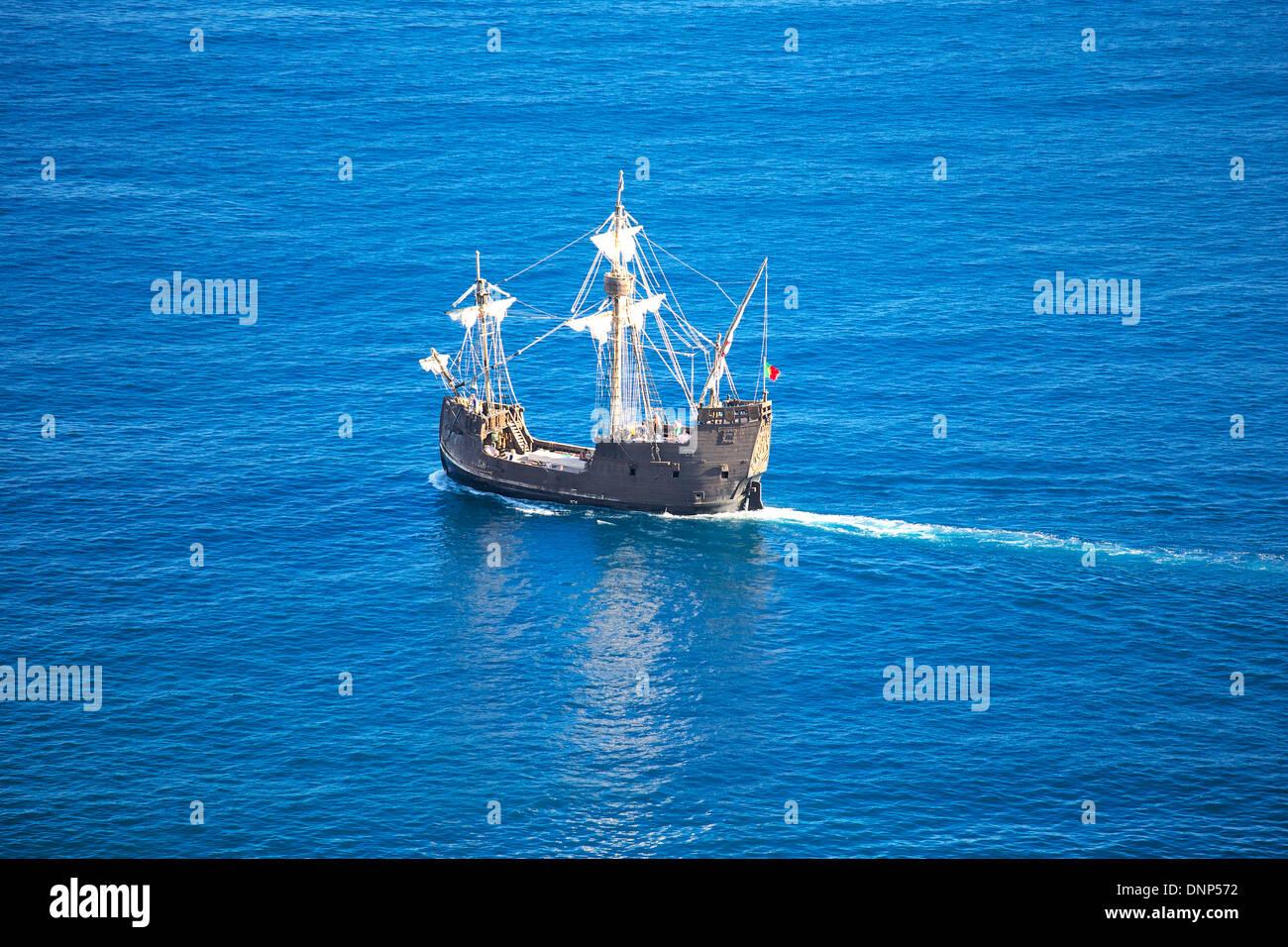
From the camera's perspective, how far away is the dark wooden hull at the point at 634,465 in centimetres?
15550

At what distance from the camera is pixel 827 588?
14762 cm

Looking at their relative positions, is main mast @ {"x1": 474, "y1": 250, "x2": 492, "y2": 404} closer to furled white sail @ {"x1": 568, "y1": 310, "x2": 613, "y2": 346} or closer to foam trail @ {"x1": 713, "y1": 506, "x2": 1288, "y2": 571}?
furled white sail @ {"x1": 568, "y1": 310, "x2": 613, "y2": 346}

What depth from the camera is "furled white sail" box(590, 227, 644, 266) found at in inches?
6430

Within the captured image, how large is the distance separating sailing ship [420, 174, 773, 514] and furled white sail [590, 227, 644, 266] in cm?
10

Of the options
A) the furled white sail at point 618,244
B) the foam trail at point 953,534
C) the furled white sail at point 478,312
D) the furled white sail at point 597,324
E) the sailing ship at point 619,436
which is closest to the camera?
the foam trail at point 953,534

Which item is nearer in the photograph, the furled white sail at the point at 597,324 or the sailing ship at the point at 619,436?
the sailing ship at the point at 619,436

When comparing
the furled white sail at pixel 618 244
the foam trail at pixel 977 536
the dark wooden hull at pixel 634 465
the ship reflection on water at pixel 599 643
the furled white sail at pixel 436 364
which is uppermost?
the furled white sail at pixel 618 244

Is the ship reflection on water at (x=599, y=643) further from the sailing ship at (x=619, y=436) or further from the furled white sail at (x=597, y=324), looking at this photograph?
the furled white sail at (x=597, y=324)

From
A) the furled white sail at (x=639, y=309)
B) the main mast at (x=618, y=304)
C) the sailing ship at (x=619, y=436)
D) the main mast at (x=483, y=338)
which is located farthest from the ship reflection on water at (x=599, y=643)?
the furled white sail at (x=639, y=309)

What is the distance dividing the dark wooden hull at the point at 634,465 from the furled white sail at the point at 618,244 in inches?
741

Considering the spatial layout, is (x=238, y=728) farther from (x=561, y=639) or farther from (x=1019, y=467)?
(x=1019, y=467)

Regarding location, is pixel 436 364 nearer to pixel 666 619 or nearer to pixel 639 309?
pixel 639 309

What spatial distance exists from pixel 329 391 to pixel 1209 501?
9860 cm

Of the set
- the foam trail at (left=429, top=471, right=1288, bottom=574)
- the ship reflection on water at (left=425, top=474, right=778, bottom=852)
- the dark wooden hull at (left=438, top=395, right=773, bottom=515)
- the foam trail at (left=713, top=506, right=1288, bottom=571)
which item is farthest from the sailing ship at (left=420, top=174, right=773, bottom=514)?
the foam trail at (left=713, top=506, right=1288, bottom=571)
